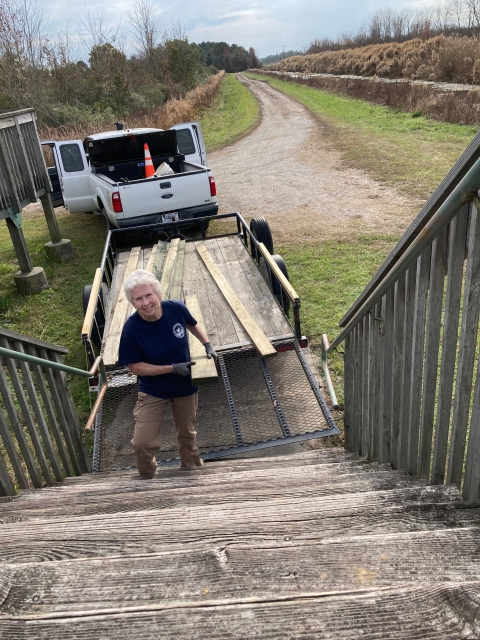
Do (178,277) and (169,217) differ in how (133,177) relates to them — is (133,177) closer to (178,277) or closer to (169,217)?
(169,217)

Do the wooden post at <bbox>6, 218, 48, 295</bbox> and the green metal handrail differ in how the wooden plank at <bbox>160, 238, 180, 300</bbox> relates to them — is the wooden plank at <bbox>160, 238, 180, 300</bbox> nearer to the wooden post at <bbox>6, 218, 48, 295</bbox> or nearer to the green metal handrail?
the green metal handrail

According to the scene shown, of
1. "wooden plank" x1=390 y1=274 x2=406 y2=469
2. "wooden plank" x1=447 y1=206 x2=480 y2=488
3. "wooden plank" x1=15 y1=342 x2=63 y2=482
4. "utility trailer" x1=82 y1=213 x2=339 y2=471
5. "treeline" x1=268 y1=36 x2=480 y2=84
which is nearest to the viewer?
"wooden plank" x1=447 y1=206 x2=480 y2=488

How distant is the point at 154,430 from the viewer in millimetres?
3762

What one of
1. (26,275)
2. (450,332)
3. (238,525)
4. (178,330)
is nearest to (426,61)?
(26,275)

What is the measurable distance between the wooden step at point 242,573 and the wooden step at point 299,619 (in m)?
0.04

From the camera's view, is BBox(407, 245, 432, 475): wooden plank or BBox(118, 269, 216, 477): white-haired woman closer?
BBox(407, 245, 432, 475): wooden plank

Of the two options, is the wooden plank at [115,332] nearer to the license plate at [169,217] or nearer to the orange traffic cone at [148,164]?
A: the license plate at [169,217]

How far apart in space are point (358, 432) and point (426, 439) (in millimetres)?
1489

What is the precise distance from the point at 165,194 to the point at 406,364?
711 cm

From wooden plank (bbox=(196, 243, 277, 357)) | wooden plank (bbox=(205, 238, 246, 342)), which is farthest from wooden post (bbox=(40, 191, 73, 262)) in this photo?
wooden plank (bbox=(196, 243, 277, 357))

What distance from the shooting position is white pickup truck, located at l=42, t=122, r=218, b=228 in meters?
8.66

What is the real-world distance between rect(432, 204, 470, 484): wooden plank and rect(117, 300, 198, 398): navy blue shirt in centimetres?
212

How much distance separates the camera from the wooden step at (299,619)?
1172 millimetres

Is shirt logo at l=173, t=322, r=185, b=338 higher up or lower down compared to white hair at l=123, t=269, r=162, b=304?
lower down
